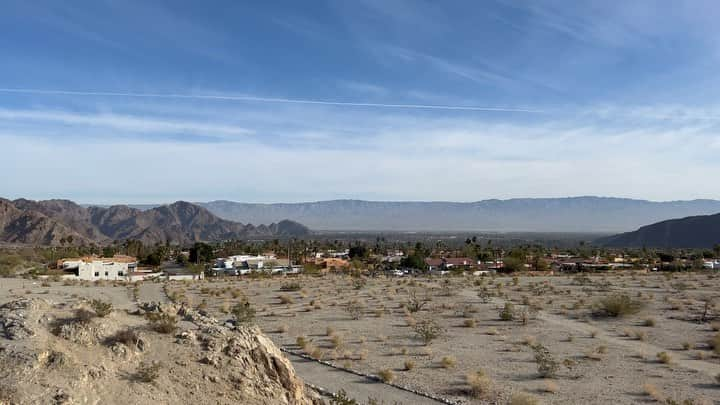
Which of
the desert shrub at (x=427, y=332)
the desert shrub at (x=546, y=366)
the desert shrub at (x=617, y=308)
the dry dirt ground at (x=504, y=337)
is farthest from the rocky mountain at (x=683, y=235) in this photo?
the desert shrub at (x=546, y=366)

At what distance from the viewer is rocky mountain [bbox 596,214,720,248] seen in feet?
586

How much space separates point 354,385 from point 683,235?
205 metres

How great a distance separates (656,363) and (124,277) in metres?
55.0

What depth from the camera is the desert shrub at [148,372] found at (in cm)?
963

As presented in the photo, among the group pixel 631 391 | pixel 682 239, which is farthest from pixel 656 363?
pixel 682 239

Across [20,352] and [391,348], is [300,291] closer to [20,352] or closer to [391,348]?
[391,348]

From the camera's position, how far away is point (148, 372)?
973 cm

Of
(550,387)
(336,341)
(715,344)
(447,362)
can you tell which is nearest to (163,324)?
(447,362)

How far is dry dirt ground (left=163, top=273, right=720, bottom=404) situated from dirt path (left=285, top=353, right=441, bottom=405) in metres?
0.78

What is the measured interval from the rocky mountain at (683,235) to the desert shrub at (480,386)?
185m

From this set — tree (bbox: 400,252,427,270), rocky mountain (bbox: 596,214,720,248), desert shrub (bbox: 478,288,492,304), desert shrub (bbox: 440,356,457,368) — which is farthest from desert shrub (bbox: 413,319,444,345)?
rocky mountain (bbox: 596,214,720,248)

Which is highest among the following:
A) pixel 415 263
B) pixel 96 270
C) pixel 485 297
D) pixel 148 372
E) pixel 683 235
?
pixel 683 235

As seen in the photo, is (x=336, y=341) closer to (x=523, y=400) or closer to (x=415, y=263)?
(x=523, y=400)

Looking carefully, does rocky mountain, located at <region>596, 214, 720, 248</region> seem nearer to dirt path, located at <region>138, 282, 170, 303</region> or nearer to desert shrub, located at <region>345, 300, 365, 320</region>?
desert shrub, located at <region>345, 300, 365, 320</region>
